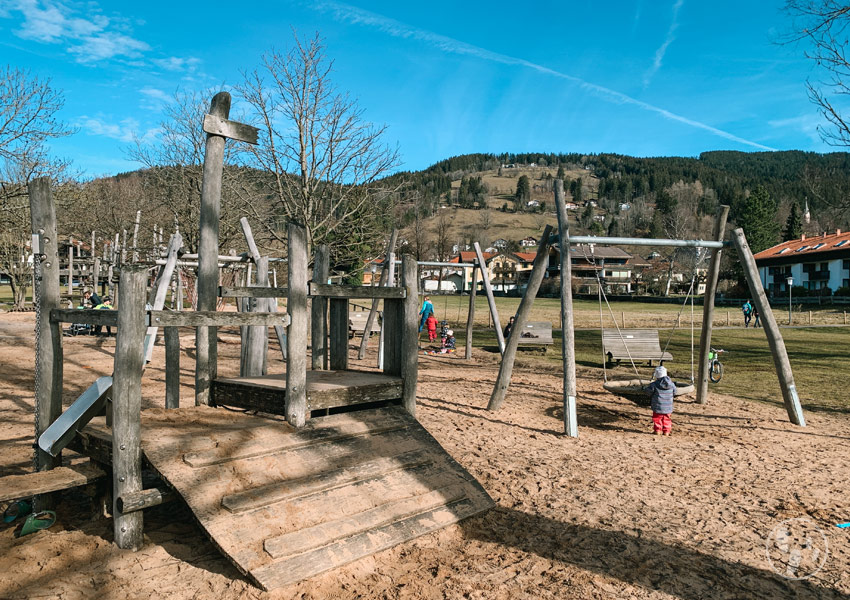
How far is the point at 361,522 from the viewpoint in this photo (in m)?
3.96

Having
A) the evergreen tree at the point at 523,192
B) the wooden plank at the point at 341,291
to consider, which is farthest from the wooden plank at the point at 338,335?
the evergreen tree at the point at 523,192

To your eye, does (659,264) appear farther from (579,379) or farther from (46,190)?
(46,190)

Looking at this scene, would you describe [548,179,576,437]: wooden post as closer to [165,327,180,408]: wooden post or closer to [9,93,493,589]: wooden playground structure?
[9,93,493,589]: wooden playground structure

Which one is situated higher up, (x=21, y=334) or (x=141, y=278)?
(x=141, y=278)

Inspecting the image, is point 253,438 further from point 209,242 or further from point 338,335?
point 338,335

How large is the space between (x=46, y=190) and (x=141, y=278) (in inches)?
57.7

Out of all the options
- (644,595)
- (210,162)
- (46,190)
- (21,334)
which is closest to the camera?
(644,595)

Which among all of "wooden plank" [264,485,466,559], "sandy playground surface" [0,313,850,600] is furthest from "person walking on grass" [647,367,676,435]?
"wooden plank" [264,485,466,559]

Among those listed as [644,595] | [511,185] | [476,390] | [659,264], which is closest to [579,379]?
[476,390]

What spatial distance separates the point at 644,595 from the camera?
134 inches

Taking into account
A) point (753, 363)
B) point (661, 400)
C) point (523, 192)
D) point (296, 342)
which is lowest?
point (753, 363)

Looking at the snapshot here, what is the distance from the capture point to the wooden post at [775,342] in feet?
26.7

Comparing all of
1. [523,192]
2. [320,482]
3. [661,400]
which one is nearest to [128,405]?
[320,482]

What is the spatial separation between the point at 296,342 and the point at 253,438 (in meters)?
0.80
